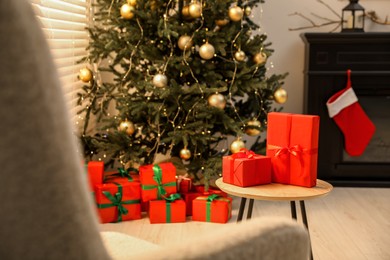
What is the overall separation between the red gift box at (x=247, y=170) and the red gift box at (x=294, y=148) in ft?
0.15

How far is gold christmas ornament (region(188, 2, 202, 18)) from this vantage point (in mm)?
3389

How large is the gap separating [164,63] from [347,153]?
1.56 meters

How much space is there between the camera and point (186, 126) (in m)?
3.41

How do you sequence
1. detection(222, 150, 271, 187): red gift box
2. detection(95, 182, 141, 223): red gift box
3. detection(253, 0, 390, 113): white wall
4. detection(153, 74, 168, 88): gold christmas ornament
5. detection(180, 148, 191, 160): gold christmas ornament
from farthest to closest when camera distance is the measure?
detection(253, 0, 390, 113): white wall, detection(180, 148, 191, 160): gold christmas ornament, detection(153, 74, 168, 88): gold christmas ornament, detection(95, 182, 141, 223): red gift box, detection(222, 150, 271, 187): red gift box

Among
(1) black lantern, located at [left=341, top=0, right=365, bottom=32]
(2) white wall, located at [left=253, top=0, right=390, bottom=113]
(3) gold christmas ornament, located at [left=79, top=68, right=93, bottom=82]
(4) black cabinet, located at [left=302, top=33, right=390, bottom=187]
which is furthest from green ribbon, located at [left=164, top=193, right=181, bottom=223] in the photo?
(1) black lantern, located at [left=341, top=0, right=365, bottom=32]

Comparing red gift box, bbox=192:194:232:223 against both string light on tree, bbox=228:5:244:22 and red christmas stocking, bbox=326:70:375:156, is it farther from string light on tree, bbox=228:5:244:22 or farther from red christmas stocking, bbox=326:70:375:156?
red christmas stocking, bbox=326:70:375:156

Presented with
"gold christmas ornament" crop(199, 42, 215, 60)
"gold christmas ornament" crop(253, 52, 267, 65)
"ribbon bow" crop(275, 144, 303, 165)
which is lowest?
"ribbon bow" crop(275, 144, 303, 165)

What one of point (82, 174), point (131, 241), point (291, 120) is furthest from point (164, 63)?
point (82, 174)

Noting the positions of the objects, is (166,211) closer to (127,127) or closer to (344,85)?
(127,127)

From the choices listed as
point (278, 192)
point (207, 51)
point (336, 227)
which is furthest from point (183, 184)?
point (278, 192)

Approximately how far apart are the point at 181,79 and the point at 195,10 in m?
0.45

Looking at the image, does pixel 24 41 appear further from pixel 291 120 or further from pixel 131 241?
pixel 291 120

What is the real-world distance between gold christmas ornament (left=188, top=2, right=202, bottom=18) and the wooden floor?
1155 millimetres

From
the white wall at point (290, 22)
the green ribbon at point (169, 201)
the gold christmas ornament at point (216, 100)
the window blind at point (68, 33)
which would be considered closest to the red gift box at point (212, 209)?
the green ribbon at point (169, 201)
